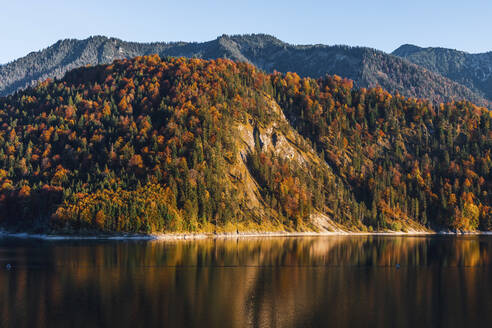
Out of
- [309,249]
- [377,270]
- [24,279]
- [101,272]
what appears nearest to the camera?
[24,279]

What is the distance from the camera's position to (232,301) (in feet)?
262

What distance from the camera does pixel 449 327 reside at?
219 ft

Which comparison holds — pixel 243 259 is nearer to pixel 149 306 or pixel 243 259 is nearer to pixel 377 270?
pixel 377 270

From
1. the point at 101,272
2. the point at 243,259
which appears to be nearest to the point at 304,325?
the point at 101,272

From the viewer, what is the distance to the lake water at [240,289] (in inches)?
2731

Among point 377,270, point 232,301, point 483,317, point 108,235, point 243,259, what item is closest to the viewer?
point 483,317

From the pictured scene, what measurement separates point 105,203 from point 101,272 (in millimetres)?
96608

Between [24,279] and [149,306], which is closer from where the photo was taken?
[149,306]

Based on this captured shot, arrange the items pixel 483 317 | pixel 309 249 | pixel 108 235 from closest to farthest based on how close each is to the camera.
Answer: pixel 483 317 → pixel 309 249 → pixel 108 235

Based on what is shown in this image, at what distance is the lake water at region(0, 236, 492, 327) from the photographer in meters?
69.4

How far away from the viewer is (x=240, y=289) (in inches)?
3524

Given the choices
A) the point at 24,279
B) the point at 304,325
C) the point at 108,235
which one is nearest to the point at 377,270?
the point at 304,325

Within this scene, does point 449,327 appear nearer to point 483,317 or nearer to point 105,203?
point 483,317

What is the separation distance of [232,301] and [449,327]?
2929 centimetres
